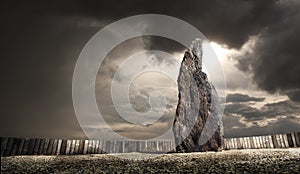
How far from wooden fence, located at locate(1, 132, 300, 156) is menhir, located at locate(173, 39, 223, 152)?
5.88 m

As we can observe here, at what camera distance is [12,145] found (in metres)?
13.3

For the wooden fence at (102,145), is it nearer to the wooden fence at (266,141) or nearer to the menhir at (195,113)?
the wooden fence at (266,141)

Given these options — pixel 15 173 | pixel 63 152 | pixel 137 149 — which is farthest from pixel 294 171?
pixel 137 149

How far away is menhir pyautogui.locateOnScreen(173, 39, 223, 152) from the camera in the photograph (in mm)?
15773

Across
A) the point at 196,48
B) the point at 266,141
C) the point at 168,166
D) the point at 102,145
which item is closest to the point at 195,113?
the point at 196,48

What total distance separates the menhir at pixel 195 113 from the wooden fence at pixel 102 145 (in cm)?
588

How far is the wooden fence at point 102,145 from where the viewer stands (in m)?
13.6

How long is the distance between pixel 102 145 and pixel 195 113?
7.56 metres

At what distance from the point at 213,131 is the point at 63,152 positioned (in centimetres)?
1030

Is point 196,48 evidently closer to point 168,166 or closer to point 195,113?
point 195,113

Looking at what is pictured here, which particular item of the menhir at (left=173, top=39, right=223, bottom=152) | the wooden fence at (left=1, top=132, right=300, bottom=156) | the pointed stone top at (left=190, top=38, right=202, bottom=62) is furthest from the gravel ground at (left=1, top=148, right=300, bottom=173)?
the pointed stone top at (left=190, top=38, right=202, bottom=62)

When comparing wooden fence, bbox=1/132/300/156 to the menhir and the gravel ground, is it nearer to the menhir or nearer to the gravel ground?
the gravel ground

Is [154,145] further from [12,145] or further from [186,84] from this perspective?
[12,145]

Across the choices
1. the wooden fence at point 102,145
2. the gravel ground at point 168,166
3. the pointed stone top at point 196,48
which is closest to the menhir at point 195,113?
the pointed stone top at point 196,48
